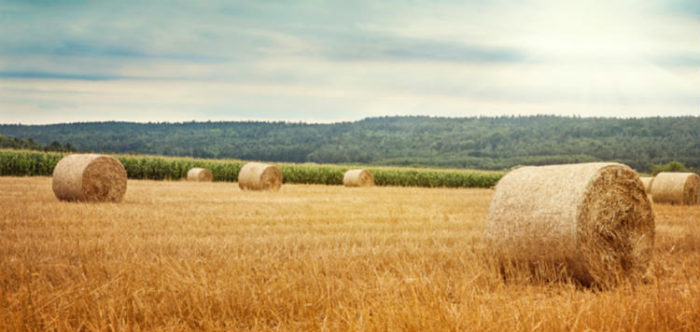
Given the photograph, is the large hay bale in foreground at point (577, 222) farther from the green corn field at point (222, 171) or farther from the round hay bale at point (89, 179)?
the green corn field at point (222, 171)

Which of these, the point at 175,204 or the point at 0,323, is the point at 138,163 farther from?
the point at 0,323

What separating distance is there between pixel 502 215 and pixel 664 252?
3.55 m

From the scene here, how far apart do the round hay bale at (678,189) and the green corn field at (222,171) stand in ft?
77.4

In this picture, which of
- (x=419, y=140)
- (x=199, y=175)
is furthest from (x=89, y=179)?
(x=419, y=140)

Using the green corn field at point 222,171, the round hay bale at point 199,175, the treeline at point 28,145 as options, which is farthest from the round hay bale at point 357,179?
the treeline at point 28,145

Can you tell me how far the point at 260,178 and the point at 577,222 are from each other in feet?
64.2

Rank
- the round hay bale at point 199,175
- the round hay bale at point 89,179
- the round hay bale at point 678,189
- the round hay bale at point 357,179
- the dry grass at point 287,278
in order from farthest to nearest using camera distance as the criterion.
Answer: the round hay bale at point 199,175 < the round hay bale at point 357,179 < the round hay bale at point 678,189 < the round hay bale at point 89,179 < the dry grass at point 287,278

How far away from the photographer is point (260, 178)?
2630cm

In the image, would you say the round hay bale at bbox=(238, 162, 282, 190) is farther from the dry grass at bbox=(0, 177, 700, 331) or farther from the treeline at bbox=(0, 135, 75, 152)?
the treeline at bbox=(0, 135, 75, 152)

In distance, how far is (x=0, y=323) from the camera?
16.2ft

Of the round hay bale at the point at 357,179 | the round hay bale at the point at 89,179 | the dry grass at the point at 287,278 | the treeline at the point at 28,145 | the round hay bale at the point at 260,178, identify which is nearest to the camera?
the dry grass at the point at 287,278

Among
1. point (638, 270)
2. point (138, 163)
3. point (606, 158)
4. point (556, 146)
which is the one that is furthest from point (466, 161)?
point (638, 270)

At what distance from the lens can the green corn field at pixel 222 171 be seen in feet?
111

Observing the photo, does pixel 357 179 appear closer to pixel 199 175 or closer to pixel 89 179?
pixel 199 175
